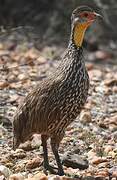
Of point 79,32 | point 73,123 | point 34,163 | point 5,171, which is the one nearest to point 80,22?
point 79,32

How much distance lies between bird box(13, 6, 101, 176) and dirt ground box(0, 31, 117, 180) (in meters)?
0.26

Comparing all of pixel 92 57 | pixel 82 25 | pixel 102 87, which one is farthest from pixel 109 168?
pixel 92 57

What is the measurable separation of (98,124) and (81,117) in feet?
0.86

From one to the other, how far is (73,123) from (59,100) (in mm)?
2096

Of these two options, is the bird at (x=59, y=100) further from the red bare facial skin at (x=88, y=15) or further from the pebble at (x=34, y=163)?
the pebble at (x=34, y=163)

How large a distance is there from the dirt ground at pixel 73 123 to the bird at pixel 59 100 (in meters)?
0.26

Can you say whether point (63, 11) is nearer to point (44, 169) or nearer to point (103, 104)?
point (103, 104)

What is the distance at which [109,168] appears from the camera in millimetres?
6559

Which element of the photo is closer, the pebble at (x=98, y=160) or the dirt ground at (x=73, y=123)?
the dirt ground at (x=73, y=123)

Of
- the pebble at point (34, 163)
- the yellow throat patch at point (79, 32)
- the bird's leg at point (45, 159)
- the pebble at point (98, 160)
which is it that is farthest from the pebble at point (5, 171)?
the yellow throat patch at point (79, 32)

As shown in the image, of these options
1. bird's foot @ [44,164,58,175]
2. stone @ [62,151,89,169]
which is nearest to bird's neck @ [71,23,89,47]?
stone @ [62,151,89,169]

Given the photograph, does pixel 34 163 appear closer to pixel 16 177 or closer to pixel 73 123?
pixel 16 177

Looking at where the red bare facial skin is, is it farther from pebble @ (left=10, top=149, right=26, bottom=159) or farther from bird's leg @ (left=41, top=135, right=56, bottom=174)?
pebble @ (left=10, top=149, right=26, bottom=159)

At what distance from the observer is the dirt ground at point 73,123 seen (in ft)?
21.6
